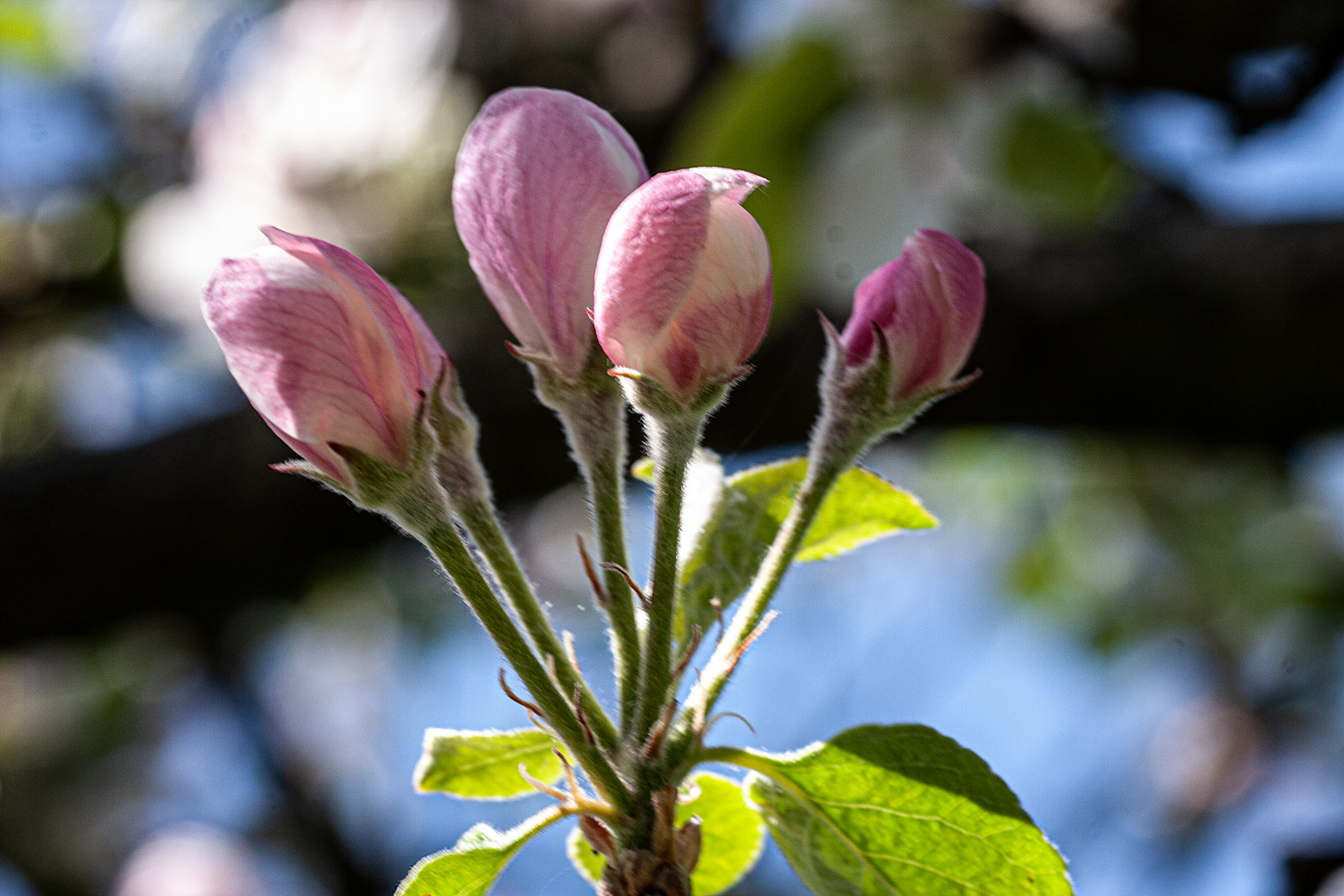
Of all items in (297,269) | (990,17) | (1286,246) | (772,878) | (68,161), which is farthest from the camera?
(68,161)

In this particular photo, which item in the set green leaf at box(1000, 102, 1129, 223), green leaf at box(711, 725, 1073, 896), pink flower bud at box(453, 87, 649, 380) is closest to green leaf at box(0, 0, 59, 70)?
green leaf at box(1000, 102, 1129, 223)

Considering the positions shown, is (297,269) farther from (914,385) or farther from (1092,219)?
(1092,219)

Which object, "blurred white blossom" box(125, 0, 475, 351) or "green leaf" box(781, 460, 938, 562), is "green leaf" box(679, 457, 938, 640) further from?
"blurred white blossom" box(125, 0, 475, 351)

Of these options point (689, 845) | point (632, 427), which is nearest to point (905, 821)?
point (689, 845)

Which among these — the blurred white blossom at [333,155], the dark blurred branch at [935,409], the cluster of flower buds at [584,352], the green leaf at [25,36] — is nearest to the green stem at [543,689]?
the cluster of flower buds at [584,352]

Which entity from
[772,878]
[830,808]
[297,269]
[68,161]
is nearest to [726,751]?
[830,808]
